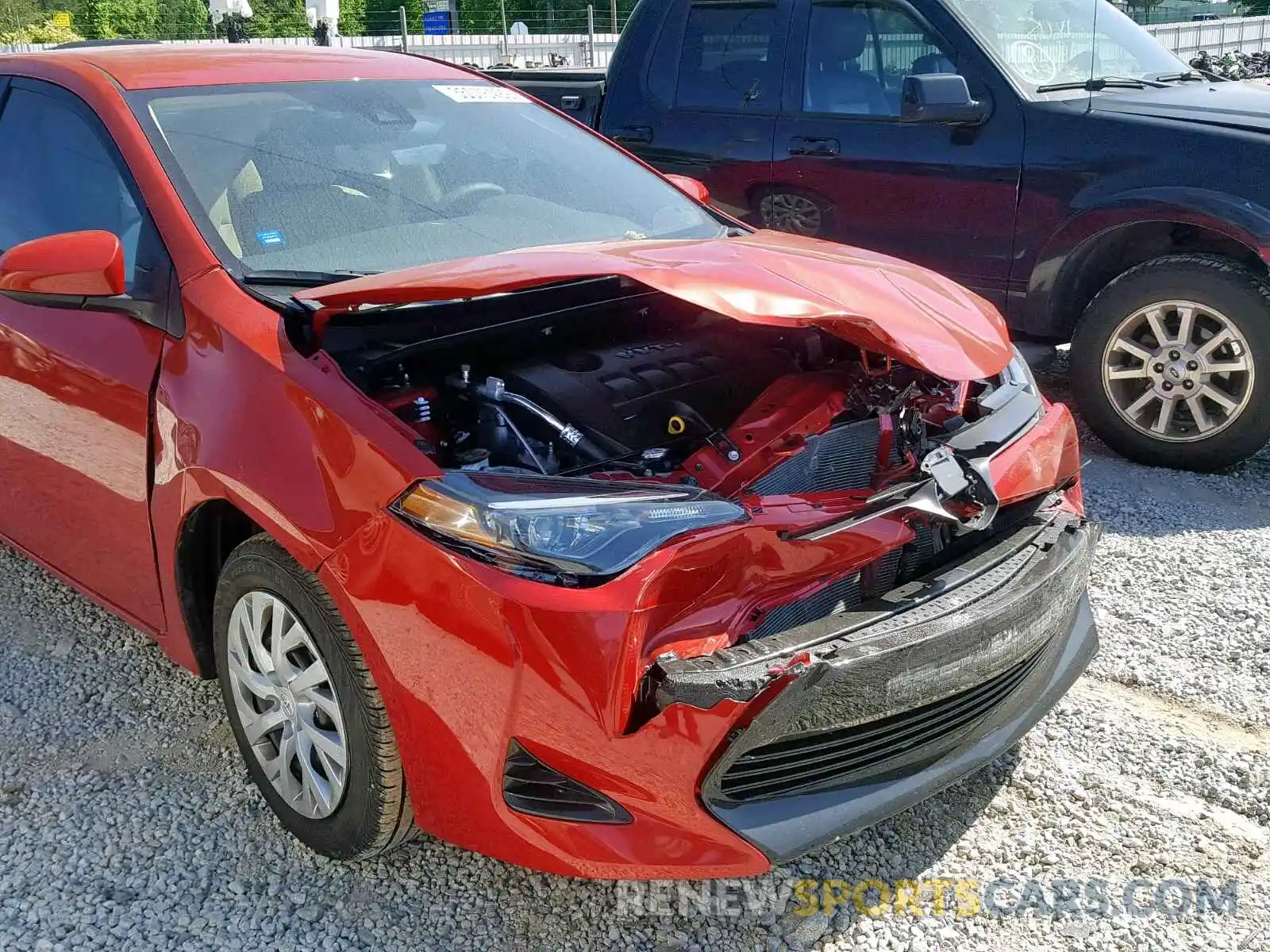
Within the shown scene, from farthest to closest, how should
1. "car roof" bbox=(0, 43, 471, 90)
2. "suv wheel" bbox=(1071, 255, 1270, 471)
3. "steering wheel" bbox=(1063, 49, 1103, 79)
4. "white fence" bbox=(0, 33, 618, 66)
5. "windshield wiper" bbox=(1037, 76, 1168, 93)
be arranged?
"white fence" bbox=(0, 33, 618, 66) → "steering wheel" bbox=(1063, 49, 1103, 79) → "windshield wiper" bbox=(1037, 76, 1168, 93) → "suv wheel" bbox=(1071, 255, 1270, 471) → "car roof" bbox=(0, 43, 471, 90)

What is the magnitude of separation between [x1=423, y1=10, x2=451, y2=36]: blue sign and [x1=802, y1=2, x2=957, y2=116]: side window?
24916mm

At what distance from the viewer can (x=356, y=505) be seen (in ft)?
6.97

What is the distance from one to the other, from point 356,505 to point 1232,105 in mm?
4336

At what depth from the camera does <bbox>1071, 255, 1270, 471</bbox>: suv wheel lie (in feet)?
14.6

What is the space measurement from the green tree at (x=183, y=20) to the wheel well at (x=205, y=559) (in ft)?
84.5

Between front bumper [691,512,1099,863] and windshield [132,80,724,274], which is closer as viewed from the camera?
front bumper [691,512,1099,863]

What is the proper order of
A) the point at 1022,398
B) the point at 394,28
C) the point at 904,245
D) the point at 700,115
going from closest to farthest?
the point at 1022,398 → the point at 904,245 → the point at 700,115 → the point at 394,28

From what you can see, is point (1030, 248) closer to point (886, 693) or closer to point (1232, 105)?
point (1232, 105)

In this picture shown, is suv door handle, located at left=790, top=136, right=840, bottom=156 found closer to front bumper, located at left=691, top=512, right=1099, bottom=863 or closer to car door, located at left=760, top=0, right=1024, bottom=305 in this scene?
car door, located at left=760, top=0, right=1024, bottom=305

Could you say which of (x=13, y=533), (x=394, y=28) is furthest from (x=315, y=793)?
(x=394, y=28)

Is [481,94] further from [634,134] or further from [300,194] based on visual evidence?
[634,134]

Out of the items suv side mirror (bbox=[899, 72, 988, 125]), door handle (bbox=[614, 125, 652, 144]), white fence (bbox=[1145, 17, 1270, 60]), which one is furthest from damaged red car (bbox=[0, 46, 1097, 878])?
white fence (bbox=[1145, 17, 1270, 60])

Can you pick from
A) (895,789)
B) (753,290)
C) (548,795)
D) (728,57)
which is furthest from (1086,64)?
(548,795)

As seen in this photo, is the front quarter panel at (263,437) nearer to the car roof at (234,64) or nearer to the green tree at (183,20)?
the car roof at (234,64)
